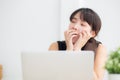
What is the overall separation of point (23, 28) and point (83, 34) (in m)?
1.57

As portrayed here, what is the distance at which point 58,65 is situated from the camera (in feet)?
4.82

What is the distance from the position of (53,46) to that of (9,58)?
1.34 metres

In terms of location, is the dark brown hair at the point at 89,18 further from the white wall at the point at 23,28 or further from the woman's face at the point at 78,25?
the white wall at the point at 23,28

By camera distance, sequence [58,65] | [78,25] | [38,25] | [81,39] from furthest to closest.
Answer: [38,25], [78,25], [81,39], [58,65]

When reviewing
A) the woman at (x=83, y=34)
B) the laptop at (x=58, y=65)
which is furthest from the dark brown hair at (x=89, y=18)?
the laptop at (x=58, y=65)

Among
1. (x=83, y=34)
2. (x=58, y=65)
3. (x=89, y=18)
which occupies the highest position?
(x=89, y=18)

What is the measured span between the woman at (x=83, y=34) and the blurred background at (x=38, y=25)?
44.0 inches

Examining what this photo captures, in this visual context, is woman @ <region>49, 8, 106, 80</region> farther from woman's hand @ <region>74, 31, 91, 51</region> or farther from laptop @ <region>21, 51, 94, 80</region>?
laptop @ <region>21, 51, 94, 80</region>

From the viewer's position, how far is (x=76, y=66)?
1440 mm

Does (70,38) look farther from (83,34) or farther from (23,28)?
(23,28)

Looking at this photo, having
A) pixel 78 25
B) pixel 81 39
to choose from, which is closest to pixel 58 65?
pixel 81 39

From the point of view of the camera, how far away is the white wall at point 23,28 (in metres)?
3.77

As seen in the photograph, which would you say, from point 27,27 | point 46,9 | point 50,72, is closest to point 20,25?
point 27,27

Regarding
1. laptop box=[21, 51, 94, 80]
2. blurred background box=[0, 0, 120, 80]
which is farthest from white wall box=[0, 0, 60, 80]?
laptop box=[21, 51, 94, 80]
